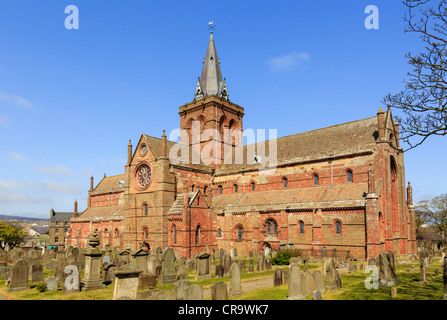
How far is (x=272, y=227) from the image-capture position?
105 feet

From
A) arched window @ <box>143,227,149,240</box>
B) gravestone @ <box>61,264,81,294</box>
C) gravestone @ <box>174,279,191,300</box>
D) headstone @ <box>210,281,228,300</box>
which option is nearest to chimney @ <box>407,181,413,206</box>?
arched window @ <box>143,227,149,240</box>

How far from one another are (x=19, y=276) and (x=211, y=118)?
30661 mm

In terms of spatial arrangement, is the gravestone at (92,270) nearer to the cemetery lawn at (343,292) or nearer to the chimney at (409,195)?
the cemetery lawn at (343,292)

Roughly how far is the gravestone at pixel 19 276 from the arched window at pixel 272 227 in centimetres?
2060

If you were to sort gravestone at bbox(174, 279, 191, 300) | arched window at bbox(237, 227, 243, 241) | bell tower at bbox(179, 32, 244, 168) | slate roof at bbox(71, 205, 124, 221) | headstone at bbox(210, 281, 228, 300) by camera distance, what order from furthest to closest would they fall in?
bell tower at bbox(179, 32, 244, 168) → slate roof at bbox(71, 205, 124, 221) → arched window at bbox(237, 227, 243, 241) → headstone at bbox(210, 281, 228, 300) → gravestone at bbox(174, 279, 191, 300)

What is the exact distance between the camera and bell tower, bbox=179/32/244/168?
4434cm

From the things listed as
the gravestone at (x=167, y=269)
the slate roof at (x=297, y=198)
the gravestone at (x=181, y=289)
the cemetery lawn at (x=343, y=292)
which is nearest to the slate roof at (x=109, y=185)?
the slate roof at (x=297, y=198)

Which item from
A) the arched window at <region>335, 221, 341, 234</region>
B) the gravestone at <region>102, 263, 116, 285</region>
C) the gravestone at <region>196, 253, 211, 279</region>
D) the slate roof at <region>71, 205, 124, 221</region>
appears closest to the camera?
the gravestone at <region>102, 263, 116, 285</region>

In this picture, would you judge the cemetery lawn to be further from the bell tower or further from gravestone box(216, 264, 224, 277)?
the bell tower

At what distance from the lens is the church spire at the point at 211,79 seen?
46.8 m

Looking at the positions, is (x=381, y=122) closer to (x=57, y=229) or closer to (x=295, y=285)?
(x=295, y=285)

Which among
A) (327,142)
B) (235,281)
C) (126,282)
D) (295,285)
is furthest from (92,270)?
(327,142)

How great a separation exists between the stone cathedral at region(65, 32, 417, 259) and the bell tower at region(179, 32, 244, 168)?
0.18 meters
